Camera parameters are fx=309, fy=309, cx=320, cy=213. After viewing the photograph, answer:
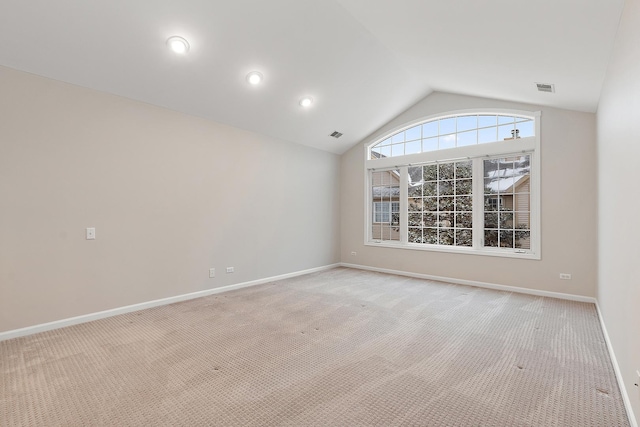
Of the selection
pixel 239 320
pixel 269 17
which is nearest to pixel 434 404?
pixel 239 320

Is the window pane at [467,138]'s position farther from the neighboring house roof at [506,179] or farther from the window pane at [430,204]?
the window pane at [430,204]

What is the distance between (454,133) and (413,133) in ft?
2.45

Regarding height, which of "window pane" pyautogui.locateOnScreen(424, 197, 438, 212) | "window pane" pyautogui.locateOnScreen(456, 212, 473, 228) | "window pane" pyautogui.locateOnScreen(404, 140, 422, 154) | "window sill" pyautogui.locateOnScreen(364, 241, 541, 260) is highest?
"window pane" pyautogui.locateOnScreen(404, 140, 422, 154)

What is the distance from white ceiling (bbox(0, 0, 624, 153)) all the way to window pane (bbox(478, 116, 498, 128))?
40 cm


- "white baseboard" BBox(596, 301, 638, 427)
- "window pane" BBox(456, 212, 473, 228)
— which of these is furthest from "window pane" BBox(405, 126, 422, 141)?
"white baseboard" BBox(596, 301, 638, 427)

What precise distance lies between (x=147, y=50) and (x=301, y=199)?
10.9 ft

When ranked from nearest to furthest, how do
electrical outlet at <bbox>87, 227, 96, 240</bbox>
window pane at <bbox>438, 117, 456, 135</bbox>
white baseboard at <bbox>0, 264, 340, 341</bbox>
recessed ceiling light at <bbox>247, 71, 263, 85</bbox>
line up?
1. white baseboard at <bbox>0, 264, 340, 341</bbox>
2. electrical outlet at <bbox>87, 227, 96, 240</bbox>
3. recessed ceiling light at <bbox>247, 71, 263, 85</bbox>
4. window pane at <bbox>438, 117, 456, 135</bbox>

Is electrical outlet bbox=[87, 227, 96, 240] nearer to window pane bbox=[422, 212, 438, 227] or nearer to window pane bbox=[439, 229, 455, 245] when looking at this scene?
window pane bbox=[422, 212, 438, 227]

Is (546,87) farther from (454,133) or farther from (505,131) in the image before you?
(454,133)

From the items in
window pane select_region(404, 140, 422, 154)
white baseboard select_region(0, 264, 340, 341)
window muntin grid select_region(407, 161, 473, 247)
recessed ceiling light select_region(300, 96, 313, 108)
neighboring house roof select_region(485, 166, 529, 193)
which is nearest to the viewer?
white baseboard select_region(0, 264, 340, 341)

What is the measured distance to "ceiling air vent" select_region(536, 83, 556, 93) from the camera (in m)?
3.57

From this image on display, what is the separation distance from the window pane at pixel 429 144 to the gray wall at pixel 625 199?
2755mm

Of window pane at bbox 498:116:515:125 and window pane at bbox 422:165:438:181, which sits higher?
window pane at bbox 498:116:515:125

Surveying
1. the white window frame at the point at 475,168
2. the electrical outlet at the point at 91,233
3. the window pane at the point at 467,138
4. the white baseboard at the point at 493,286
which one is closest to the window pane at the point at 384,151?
the white window frame at the point at 475,168
